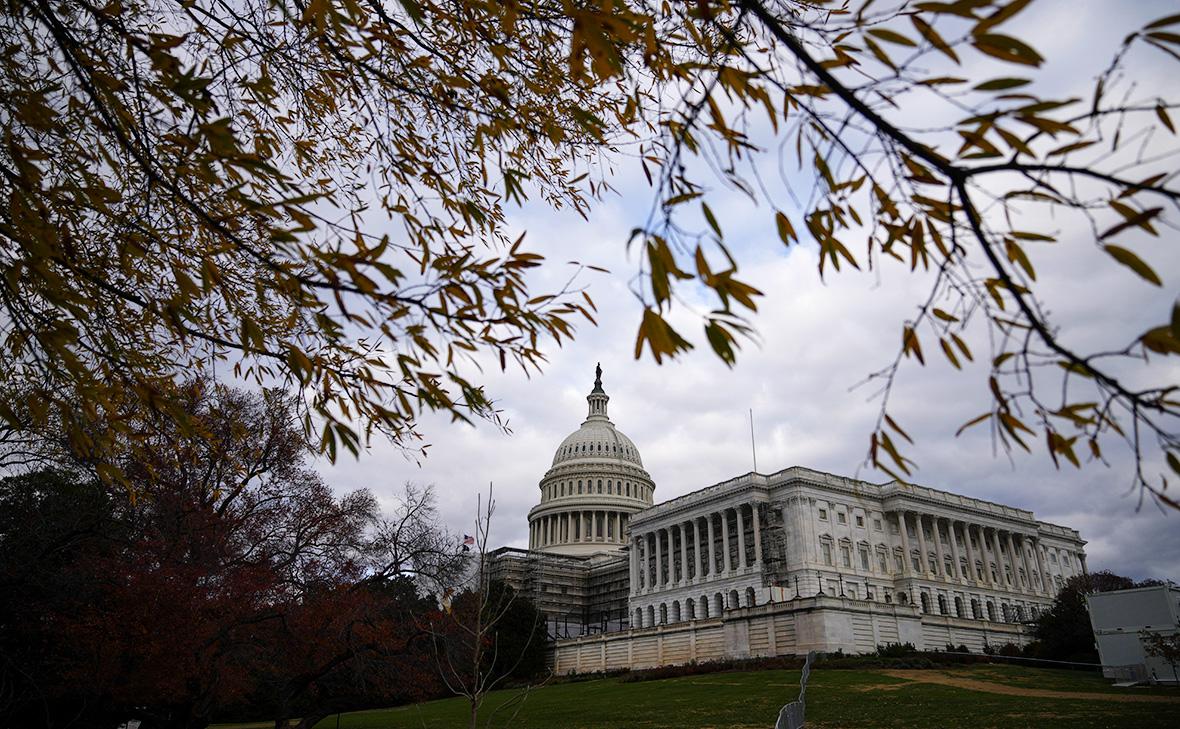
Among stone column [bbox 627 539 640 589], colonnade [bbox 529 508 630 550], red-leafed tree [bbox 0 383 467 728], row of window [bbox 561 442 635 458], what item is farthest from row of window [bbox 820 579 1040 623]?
red-leafed tree [bbox 0 383 467 728]

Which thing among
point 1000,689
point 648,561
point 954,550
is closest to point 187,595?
point 1000,689

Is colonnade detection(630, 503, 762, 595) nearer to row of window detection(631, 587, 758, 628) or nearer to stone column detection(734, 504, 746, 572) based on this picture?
stone column detection(734, 504, 746, 572)

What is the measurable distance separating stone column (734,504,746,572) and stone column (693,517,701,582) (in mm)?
5860

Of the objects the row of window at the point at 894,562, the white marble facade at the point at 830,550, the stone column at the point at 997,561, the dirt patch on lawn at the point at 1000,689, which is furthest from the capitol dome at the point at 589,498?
the dirt patch on lawn at the point at 1000,689

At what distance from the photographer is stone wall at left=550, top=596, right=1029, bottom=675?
4606 centimetres

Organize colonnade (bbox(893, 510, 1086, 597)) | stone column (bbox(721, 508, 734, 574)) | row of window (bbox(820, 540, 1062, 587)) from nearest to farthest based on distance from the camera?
row of window (bbox(820, 540, 1062, 587))
stone column (bbox(721, 508, 734, 574))
colonnade (bbox(893, 510, 1086, 597))

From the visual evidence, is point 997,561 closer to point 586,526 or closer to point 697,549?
point 697,549

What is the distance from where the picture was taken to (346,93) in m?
7.29

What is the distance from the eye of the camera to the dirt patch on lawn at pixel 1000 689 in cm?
2448

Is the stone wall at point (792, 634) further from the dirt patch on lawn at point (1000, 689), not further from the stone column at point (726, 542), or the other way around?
the stone column at point (726, 542)

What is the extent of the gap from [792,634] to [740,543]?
1293 inches

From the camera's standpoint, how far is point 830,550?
78250 mm

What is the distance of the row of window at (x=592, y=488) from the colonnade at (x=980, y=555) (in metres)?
44.7

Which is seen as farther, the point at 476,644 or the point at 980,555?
the point at 980,555
